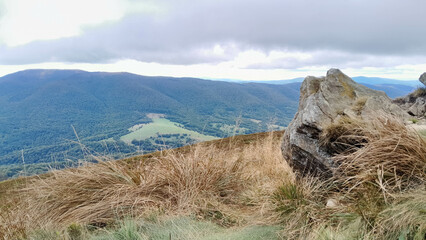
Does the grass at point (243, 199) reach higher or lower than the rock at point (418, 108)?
lower

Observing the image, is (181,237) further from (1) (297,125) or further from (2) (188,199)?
(1) (297,125)

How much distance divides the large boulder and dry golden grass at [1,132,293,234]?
0.55 m

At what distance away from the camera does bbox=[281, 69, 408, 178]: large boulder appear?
4.64 m

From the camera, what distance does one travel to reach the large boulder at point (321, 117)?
15.2 feet

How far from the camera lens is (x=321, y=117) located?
486 cm

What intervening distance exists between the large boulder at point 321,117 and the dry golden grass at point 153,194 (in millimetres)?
547

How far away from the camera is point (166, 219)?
4.10 meters

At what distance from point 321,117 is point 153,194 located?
10.7ft

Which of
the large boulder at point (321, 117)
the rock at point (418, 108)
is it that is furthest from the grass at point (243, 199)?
the rock at point (418, 108)

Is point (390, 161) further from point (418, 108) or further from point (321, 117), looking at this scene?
point (418, 108)

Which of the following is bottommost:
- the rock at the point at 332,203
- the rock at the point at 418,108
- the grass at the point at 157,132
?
the grass at the point at 157,132

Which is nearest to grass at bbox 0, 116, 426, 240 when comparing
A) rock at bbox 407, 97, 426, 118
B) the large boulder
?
the large boulder

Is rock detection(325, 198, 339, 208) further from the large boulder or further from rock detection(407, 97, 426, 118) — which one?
rock detection(407, 97, 426, 118)

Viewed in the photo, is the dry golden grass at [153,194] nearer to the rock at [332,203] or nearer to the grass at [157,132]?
the rock at [332,203]
